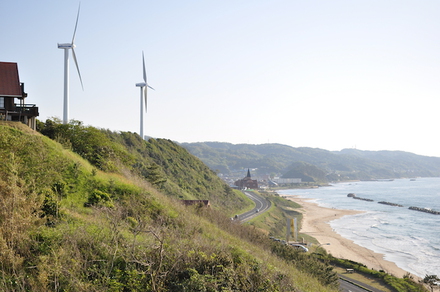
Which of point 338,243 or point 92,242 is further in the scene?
point 338,243

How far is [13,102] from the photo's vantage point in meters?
29.7

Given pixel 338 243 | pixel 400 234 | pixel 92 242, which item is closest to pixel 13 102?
pixel 92 242

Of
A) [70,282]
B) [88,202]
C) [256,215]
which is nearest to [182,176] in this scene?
[256,215]

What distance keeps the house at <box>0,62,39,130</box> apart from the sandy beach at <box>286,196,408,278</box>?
43.1m

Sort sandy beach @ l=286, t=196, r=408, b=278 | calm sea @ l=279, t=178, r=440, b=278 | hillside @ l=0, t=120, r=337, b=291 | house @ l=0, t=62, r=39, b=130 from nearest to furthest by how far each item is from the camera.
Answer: hillside @ l=0, t=120, r=337, b=291
house @ l=0, t=62, r=39, b=130
sandy beach @ l=286, t=196, r=408, b=278
calm sea @ l=279, t=178, r=440, b=278

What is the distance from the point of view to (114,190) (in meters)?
23.2

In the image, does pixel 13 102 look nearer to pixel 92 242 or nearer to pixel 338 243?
pixel 92 242

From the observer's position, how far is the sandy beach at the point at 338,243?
50.0 m

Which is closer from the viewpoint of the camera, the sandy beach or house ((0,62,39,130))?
house ((0,62,39,130))

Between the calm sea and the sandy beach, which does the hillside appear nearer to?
the sandy beach

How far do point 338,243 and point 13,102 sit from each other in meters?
54.5

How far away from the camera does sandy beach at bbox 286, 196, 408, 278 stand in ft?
164

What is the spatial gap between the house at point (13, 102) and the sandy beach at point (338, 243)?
43090 millimetres

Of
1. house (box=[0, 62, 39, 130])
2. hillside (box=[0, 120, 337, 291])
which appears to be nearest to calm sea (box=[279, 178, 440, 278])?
hillside (box=[0, 120, 337, 291])
